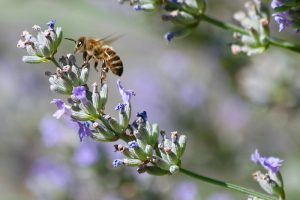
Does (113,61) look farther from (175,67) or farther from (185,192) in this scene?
(175,67)

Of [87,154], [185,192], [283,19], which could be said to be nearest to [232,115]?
[185,192]

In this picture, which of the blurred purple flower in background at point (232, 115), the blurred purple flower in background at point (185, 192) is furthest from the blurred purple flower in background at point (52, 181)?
the blurred purple flower in background at point (232, 115)

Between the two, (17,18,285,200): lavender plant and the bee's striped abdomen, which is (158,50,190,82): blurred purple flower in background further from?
(17,18,285,200): lavender plant

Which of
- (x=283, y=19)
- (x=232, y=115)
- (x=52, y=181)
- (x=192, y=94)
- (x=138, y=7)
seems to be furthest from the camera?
(x=232, y=115)

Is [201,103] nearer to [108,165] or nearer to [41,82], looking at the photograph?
[108,165]

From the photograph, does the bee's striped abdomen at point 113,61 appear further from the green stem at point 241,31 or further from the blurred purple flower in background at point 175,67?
the blurred purple flower in background at point 175,67

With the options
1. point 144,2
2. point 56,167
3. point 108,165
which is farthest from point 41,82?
point 144,2
